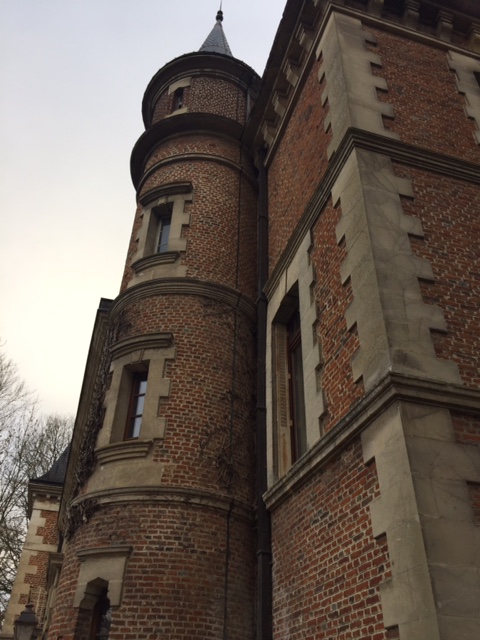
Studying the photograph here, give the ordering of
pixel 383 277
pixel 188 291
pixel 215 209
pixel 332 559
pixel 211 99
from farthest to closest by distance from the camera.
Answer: pixel 211 99
pixel 215 209
pixel 188 291
pixel 383 277
pixel 332 559

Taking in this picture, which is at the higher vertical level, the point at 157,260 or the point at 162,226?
the point at 162,226

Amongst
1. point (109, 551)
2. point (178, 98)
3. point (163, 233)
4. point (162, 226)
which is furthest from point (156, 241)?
point (109, 551)

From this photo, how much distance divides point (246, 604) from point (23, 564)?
1525 centimetres

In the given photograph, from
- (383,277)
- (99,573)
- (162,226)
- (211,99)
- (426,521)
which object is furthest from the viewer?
(211,99)

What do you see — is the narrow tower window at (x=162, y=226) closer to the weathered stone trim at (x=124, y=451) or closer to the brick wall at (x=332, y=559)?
the weathered stone trim at (x=124, y=451)

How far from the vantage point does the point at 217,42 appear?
1980cm

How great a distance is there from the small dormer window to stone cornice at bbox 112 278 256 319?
688 centimetres

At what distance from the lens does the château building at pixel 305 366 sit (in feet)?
17.2

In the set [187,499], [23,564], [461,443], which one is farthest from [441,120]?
[23,564]

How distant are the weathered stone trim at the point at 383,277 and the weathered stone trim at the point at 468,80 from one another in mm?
2928

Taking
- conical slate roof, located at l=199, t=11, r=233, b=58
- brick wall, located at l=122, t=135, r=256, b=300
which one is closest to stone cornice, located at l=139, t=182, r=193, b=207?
brick wall, located at l=122, t=135, r=256, b=300

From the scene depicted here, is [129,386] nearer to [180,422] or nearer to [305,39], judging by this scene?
[180,422]

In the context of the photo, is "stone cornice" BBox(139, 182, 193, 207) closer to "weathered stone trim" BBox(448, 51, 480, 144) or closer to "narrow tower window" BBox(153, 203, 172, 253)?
"narrow tower window" BBox(153, 203, 172, 253)

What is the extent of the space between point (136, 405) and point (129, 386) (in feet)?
1.34
